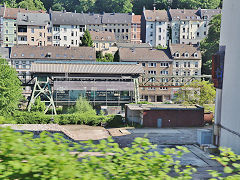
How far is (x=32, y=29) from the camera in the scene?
88.9 m

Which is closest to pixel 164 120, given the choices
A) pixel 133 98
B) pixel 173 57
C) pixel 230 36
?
pixel 133 98

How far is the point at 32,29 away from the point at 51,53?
80.7 ft

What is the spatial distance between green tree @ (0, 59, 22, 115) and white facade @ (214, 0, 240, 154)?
2306 cm

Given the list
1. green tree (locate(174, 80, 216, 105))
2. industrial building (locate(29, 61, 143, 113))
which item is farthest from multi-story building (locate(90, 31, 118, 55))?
green tree (locate(174, 80, 216, 105))

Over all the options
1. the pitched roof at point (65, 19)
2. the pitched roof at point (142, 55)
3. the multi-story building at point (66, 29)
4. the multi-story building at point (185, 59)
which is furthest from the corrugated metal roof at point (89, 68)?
the pitched roof at point (65, 19)

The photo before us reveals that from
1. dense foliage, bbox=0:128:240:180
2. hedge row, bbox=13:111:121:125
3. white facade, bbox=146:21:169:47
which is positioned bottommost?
hedge row, bbox=13:111:121:125

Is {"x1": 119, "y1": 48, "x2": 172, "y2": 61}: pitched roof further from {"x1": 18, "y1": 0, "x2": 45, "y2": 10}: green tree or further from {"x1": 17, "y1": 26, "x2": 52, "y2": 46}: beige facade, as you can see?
{"x1": 18, "y1": 0, "x2": 45, "y2": 10}: green tree

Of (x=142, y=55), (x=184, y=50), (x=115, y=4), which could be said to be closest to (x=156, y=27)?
(x=115, y=4)

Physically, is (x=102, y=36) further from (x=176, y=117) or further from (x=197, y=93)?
(x=176, y=117)

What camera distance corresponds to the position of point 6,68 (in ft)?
143

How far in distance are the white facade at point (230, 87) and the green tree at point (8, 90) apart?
75.6 ft

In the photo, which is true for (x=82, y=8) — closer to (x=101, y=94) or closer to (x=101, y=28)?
(x=101, y=28)

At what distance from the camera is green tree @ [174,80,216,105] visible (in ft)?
145

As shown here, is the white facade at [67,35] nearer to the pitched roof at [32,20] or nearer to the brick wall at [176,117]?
the pitched roof at [32,20]
